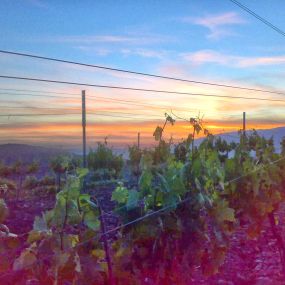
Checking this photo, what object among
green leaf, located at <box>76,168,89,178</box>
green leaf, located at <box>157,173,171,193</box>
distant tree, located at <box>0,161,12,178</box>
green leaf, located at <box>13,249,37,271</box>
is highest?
green leaf, located at <box>76,168,89,178</box>

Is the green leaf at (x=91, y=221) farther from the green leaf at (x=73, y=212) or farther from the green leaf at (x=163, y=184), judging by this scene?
→ the green leaf at (x=163, y=184)

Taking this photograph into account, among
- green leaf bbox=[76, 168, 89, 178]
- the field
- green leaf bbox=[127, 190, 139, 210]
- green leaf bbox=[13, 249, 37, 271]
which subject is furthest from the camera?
green leaf bbox=[127, 190, 139, 210]

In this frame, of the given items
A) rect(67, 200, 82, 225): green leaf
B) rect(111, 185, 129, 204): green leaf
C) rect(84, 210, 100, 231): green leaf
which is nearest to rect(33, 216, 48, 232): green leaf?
rect(67, 200, 82, 225): green leaf

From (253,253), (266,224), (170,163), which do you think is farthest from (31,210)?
(170,163)

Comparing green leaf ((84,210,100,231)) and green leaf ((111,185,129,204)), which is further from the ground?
green leaf ((111,185,129,204))

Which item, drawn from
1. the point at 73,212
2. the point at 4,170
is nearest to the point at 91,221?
the point at 73,212

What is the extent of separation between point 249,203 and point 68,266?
4.08 metres

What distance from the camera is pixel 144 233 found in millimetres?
4523

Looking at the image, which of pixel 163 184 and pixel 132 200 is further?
pixel 163 184

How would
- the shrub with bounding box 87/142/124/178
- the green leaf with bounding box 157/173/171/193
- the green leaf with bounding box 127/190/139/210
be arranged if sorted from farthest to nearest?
the shrub with bounding box 87/142/124/178
the green leaf with bounding box 157/173/171/193
the green leaf with bounding box 127/190/139/210

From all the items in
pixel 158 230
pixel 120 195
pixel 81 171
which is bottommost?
pixel 158 230

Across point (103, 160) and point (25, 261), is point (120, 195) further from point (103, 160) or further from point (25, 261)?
point (103, 160)

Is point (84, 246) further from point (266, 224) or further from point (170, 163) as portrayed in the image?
point (266, 224)

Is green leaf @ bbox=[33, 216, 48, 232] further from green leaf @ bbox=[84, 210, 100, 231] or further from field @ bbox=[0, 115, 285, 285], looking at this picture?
green leaf @ bbox=[84, 210, 100, 231]
